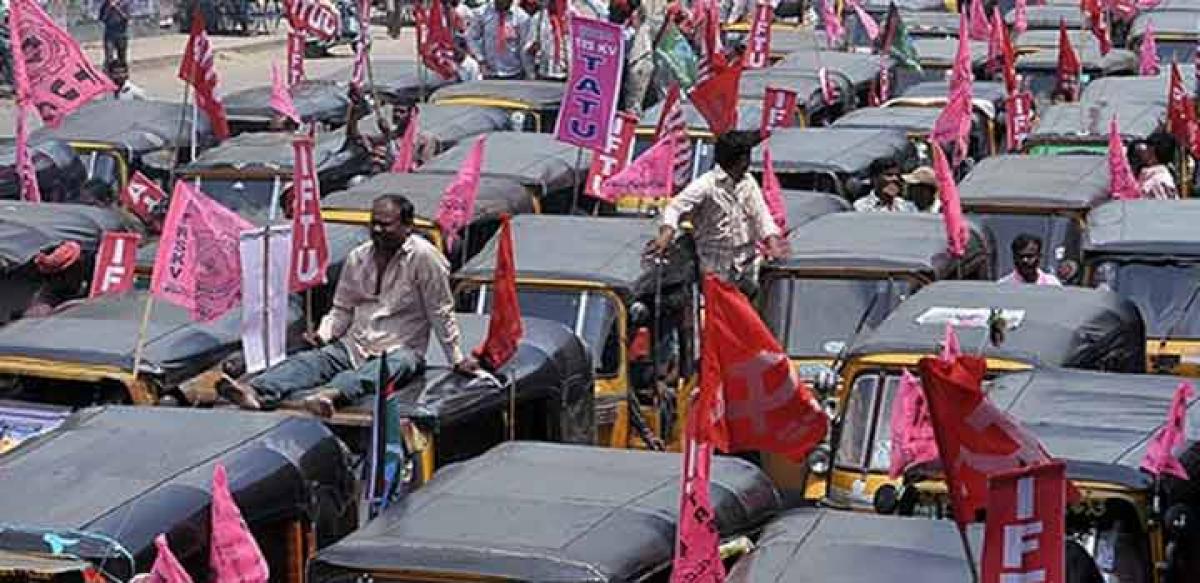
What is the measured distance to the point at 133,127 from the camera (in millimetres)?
22250

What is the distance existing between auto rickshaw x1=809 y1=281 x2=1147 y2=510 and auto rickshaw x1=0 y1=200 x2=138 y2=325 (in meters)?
5.35

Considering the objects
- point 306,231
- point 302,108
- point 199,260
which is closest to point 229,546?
point 199,260

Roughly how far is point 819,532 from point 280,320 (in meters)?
4.07

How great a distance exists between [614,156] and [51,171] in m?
4.42

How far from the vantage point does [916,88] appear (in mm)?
25766

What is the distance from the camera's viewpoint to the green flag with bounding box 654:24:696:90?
2411 cm

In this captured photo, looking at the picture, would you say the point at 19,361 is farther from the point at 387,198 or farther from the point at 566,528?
the point at 566,528

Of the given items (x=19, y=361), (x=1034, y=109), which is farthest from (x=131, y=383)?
(x=1034, y=109)

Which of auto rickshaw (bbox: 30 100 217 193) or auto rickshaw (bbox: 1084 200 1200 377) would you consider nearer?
auto rickshaw (bbox: 1084 200 1200 377)

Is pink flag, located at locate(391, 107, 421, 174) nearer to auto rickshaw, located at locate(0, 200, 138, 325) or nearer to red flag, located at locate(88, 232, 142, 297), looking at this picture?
auto rickshaw, located at locate(0, 200, 138, 325)

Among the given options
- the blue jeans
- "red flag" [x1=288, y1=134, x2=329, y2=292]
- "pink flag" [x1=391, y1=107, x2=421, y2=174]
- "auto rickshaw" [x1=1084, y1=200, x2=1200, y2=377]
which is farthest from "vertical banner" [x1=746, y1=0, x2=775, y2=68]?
the blue jeans

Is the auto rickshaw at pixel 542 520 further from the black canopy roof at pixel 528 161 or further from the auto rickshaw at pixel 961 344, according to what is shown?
the black canopy roof at pixel 528 161

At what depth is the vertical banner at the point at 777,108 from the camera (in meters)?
21.5

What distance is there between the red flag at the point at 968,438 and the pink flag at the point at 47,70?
10.3m
